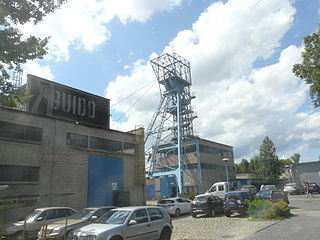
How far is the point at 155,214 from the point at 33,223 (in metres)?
5.53

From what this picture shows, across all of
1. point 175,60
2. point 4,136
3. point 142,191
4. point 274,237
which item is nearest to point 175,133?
point 175,60

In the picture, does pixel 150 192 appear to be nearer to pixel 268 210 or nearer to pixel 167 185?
pixel 167 185

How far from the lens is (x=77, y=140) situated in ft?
68.8

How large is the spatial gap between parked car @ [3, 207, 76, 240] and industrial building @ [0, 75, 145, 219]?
132 inches

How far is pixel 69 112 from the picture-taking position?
71.3 ft

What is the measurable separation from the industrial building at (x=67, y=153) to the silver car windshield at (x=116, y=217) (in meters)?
7.65

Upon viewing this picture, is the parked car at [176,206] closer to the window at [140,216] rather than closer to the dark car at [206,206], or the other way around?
the dark car at [206,206]

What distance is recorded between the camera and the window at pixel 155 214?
10.3 metres

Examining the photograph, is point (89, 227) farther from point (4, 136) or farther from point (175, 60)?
point (175, 60)

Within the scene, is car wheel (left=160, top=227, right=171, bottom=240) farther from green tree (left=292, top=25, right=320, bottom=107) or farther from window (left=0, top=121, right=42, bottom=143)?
green tree (left=292, top=25, right=320, bottom=107)

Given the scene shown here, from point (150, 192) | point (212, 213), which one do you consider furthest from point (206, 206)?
point (150, 192)

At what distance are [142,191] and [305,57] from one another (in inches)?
725

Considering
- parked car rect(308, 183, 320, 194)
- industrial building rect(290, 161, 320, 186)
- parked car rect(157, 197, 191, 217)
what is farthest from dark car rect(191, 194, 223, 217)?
industrial building rect(290, 161, 320, 186)

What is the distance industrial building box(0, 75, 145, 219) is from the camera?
17.0m
